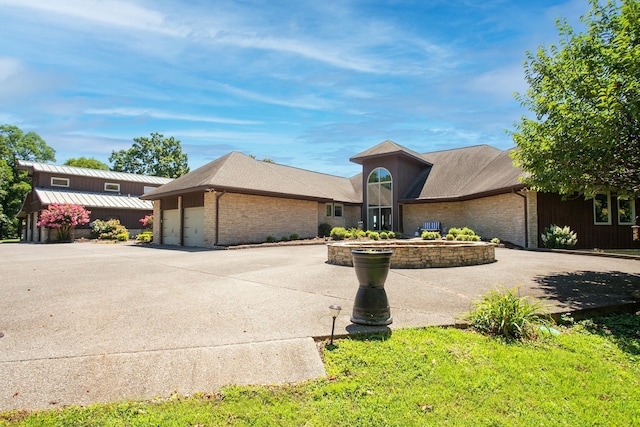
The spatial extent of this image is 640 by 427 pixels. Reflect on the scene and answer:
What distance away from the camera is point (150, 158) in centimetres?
5600

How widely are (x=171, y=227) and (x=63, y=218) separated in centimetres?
1164

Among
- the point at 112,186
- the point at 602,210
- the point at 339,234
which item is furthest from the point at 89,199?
the point at 602,210

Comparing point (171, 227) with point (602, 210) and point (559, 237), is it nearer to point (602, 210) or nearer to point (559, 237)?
point (559, 237)

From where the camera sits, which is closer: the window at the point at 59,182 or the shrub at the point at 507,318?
the shrub at the point at 507,318

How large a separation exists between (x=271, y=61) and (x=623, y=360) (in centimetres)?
1170

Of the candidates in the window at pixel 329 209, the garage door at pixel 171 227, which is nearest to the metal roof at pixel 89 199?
the garage door at pixel 171 227

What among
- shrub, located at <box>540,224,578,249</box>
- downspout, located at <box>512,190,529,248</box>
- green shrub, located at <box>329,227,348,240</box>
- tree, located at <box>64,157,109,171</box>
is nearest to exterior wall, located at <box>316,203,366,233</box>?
green shrub, located at <box>329,227,348,240</box>

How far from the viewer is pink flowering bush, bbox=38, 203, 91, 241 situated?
25.7m

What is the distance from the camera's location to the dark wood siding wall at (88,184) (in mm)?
31517

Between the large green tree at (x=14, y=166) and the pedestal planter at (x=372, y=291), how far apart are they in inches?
1827

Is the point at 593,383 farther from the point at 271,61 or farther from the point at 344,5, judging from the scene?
the point at 271,61

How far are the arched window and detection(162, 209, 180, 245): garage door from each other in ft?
44.9

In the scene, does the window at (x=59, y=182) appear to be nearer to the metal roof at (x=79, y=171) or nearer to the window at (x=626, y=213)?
the metal roof at (x=79, y=171)

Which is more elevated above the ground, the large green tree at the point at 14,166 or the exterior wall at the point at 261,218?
the large green tree at the point at 14,166
